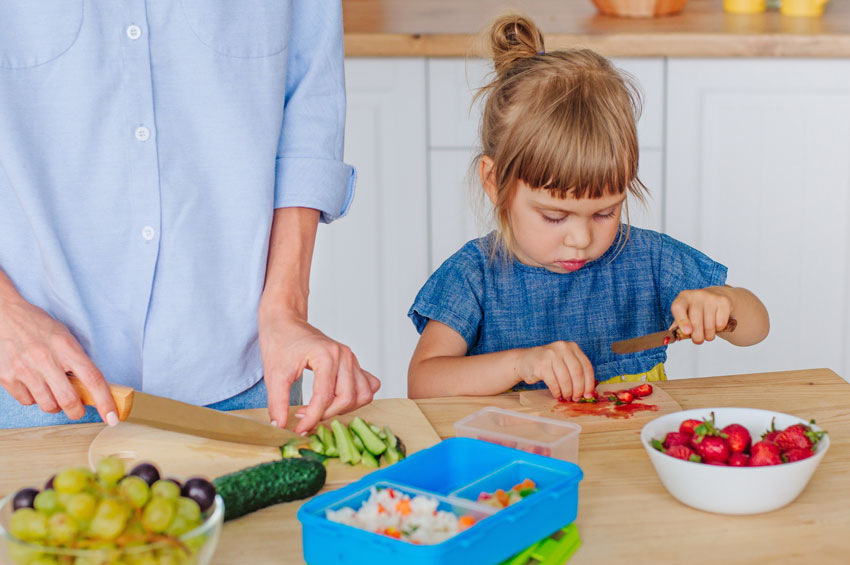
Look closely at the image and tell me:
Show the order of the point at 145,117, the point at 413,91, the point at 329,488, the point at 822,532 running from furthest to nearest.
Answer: the point at 413,91 < the point at 145,117 < the point at 329,488 < the point at 822,532

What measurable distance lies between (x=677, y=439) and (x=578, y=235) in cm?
54

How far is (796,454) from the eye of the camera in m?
0.92

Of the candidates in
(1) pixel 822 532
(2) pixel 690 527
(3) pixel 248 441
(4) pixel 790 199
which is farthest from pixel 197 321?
(4) pixel 790 199

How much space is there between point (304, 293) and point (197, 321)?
0.14 meters

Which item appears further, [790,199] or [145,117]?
[790,199]

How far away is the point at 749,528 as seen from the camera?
0.88 m

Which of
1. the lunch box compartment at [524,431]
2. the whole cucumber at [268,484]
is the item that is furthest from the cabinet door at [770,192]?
the whole cucumber at [268,484]

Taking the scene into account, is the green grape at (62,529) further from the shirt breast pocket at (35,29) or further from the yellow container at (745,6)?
the yellow container at (745,6)

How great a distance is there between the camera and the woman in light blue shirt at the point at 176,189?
114cm

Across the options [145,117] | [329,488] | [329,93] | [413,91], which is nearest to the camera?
[329,488]

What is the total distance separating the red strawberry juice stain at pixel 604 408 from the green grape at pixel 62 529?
670 millimetres

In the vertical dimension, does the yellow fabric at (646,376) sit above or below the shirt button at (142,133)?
below

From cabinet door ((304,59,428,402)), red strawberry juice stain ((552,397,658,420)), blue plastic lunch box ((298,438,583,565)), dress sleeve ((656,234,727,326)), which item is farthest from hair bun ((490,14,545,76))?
blue plastic lunch box ((298,438,583,565))

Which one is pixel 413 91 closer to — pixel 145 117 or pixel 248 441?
pixel 145 117
